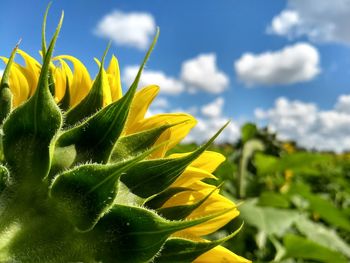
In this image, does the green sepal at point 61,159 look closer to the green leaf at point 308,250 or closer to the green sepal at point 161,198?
the green sepal at point 161,198

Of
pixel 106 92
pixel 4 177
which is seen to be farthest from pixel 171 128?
pixel 4 177

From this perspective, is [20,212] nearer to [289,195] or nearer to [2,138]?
[2,138]

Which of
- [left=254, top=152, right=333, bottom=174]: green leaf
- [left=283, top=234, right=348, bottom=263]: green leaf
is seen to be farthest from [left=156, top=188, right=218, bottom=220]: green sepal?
[left=254, top=152, right=333, bottom=174]: green leaf

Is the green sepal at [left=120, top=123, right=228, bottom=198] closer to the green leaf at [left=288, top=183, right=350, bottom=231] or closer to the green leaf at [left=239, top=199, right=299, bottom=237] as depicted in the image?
the green leaf at [left=239, top=199, right=299, bottom=237]

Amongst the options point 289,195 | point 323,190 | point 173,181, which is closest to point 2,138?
point 173,181

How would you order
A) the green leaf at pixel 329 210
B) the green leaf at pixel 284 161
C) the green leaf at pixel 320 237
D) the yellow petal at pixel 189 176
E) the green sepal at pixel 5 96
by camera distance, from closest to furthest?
the green sepal at pixel 5 96, the yellow petal at pixel 189 176, the green leaf at pixel 320 237, the green leaf at pixel 329 210, the green leaf at pixel 284 161

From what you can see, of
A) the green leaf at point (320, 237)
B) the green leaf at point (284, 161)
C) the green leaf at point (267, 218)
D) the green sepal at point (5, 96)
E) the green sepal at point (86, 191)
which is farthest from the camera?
the green leaf at point (284, 161)

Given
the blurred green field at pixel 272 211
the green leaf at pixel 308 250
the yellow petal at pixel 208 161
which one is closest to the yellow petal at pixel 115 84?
the yellow petal at pixel 208 161
